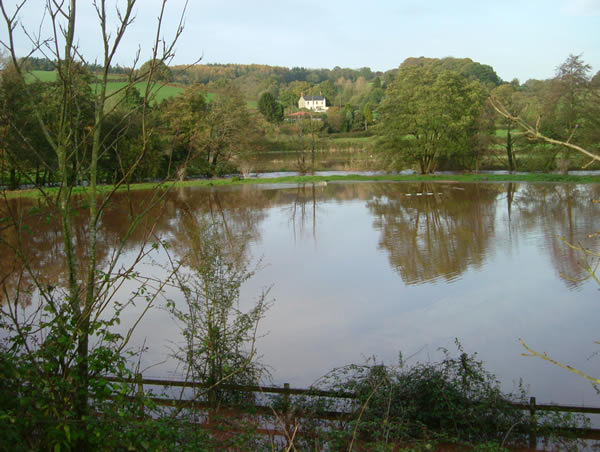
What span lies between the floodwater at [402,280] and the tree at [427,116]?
11760 millimetres

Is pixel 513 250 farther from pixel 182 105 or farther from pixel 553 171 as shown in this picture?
pixel 182 105

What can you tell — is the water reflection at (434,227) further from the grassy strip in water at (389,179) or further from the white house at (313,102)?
the white house at (313,102)

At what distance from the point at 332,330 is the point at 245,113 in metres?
34.5

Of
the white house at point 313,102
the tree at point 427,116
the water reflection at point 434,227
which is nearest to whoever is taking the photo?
the water reflection at point 434,227

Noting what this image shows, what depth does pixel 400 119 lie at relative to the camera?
36938 mm

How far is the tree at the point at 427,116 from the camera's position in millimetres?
36219

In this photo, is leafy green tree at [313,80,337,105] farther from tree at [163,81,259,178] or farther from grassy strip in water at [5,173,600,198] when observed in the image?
grassy strip in water at [5,173,600,198]

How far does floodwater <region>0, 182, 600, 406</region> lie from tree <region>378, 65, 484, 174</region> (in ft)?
38.6

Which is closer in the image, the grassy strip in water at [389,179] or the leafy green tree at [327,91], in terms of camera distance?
the grassy strip in water at [389,179]

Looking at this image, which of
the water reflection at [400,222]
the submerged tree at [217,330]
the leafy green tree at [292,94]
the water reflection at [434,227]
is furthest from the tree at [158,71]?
the leafy green tree at [292,94]

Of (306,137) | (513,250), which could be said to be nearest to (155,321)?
(513,250)

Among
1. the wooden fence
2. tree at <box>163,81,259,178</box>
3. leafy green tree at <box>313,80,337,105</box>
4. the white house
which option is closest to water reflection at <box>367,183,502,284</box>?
the wooden fence

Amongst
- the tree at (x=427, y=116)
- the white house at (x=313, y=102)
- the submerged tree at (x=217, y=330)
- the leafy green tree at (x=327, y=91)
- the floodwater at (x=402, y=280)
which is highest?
the leafy green tree at (x=327, y=91)

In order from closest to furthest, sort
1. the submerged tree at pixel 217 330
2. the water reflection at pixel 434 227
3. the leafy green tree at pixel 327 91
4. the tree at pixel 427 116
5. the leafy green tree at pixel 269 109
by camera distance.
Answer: the submerged tree at pixel 217 330
the water reflection at pixel 434 227
the tree at pixel 427 116
the leafy green tree at pixel 269 109
the leafy green tree at pixel 327 91
